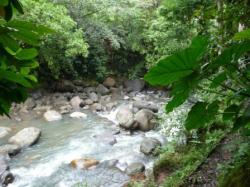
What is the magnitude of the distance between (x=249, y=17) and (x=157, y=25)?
25.0 ft

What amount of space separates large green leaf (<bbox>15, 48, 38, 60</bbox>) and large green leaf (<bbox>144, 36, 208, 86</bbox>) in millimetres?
253

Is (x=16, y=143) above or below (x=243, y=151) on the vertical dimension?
below

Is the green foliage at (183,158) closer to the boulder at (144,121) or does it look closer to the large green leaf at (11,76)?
the boulder at (144,121)

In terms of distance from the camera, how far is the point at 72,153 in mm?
7277

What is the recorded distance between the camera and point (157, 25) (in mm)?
10758

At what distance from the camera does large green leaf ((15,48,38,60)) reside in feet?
2.36

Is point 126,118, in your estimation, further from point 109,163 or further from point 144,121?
point 109,163

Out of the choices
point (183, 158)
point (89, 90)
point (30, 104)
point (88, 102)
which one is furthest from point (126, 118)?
point (183, 158)

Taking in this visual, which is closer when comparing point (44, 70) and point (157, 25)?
point (157, 25)

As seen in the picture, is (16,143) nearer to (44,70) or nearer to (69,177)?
(69,177)

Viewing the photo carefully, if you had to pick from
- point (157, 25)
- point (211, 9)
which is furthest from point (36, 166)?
point (157, 25)

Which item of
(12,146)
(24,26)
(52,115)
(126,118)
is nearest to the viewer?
(24,26)

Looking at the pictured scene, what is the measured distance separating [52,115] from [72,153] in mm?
2941

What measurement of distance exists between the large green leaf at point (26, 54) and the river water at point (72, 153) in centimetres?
515
